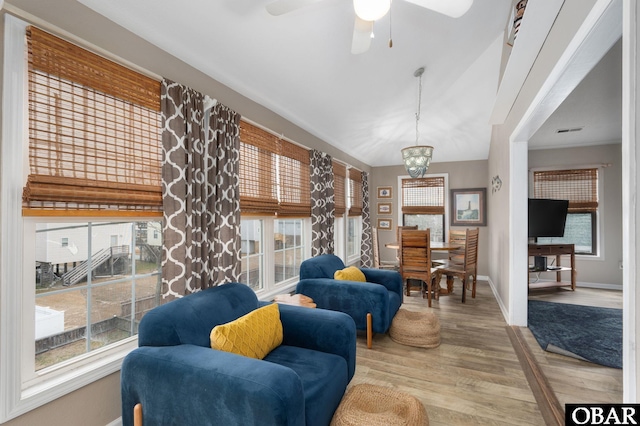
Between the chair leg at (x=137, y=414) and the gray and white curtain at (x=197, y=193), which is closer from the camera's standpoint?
the chair leg at (x=137, y=414)

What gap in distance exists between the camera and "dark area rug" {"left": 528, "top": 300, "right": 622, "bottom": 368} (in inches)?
109

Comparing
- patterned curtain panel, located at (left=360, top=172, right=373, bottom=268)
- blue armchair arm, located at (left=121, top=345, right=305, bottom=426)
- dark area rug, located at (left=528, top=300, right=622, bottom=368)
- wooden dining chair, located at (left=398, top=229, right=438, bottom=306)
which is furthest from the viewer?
patterned curtain panel, located at (left=360, top=172, right=373, bottom=268)

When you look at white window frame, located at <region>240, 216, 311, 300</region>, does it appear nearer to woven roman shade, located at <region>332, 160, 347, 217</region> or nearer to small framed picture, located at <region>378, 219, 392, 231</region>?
woven roman shade, located at <region>332, 160, 347, 217</region>

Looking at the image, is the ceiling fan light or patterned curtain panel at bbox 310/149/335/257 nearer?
the ceiling fan light

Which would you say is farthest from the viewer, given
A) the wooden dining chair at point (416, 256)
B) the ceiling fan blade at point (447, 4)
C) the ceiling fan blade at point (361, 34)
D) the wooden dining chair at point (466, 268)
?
the wooden dining chair at point (466, 268)

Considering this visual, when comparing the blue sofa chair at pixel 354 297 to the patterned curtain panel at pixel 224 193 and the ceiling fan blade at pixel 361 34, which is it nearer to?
the patterned curtain panel at pixel 224 193

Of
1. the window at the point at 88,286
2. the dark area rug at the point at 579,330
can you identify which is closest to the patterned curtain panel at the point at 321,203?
the window at the point at 88,286

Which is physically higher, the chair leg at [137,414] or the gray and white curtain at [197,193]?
the gray and white curtain at [197,193]

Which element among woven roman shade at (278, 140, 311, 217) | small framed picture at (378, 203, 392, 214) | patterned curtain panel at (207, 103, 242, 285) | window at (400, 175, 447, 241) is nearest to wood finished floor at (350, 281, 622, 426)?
patterned curtain panel at (207, 103, 242, 285)

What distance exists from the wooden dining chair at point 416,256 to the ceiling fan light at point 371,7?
3061mm

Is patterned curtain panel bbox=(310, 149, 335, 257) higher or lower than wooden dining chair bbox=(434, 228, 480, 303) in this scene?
higher

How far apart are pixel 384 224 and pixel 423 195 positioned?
1054mm

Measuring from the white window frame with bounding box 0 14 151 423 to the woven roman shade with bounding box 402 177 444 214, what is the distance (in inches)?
240

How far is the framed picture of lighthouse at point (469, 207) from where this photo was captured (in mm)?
5953
